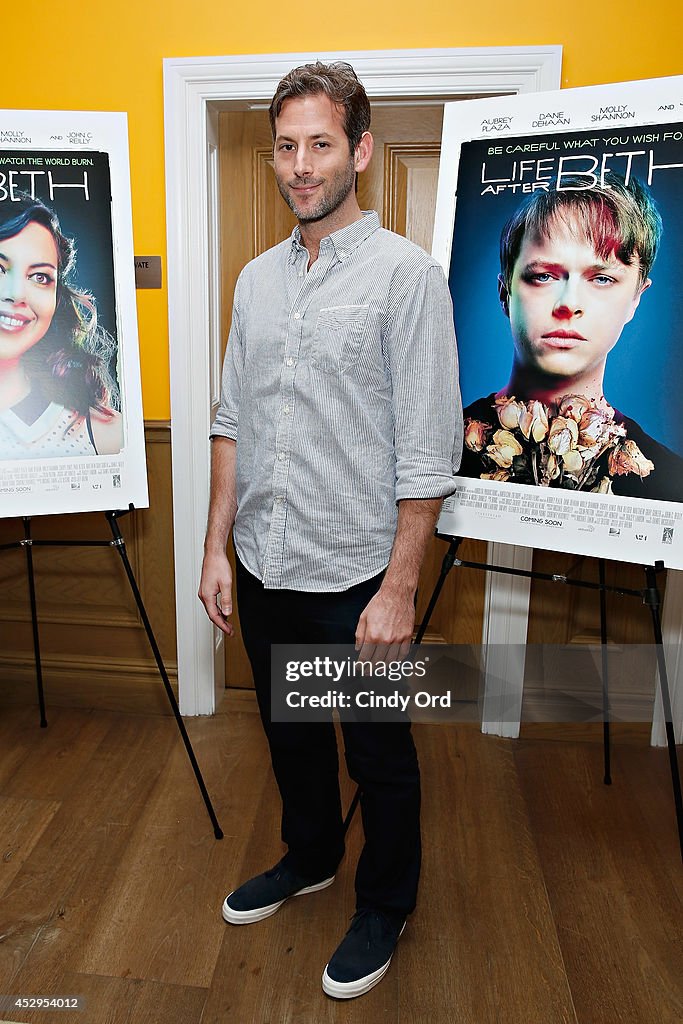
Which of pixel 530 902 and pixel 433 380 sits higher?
pixel 433 380

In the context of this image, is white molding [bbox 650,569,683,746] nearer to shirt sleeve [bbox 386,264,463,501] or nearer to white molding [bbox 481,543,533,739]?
white molding [bbox 481,543,533,739]

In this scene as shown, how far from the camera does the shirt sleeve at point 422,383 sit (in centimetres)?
138

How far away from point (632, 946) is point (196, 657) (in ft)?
4.83

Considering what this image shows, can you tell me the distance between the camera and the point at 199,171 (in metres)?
2.27

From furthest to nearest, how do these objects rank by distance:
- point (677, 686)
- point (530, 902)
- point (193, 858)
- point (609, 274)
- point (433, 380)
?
point (677, 686) < point (193, 858) < point (530, 902) < point (609, 274) < point (433, 380)

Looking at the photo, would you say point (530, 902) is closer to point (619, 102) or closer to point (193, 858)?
point (193, 858)

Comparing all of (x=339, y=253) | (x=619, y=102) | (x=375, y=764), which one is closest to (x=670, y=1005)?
(x=375, y=764)

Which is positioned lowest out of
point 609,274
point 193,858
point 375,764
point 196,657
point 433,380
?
point 193,858

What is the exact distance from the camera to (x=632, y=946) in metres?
1.69

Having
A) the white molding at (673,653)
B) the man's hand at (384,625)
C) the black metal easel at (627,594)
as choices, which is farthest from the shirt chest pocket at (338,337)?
the white molding at (673,653)

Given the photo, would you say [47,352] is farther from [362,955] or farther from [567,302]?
[362,955]

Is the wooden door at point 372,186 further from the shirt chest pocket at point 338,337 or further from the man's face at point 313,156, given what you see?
the shirt chest pocket at point 338,337

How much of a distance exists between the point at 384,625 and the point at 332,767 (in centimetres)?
49

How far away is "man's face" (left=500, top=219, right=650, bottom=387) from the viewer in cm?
166
